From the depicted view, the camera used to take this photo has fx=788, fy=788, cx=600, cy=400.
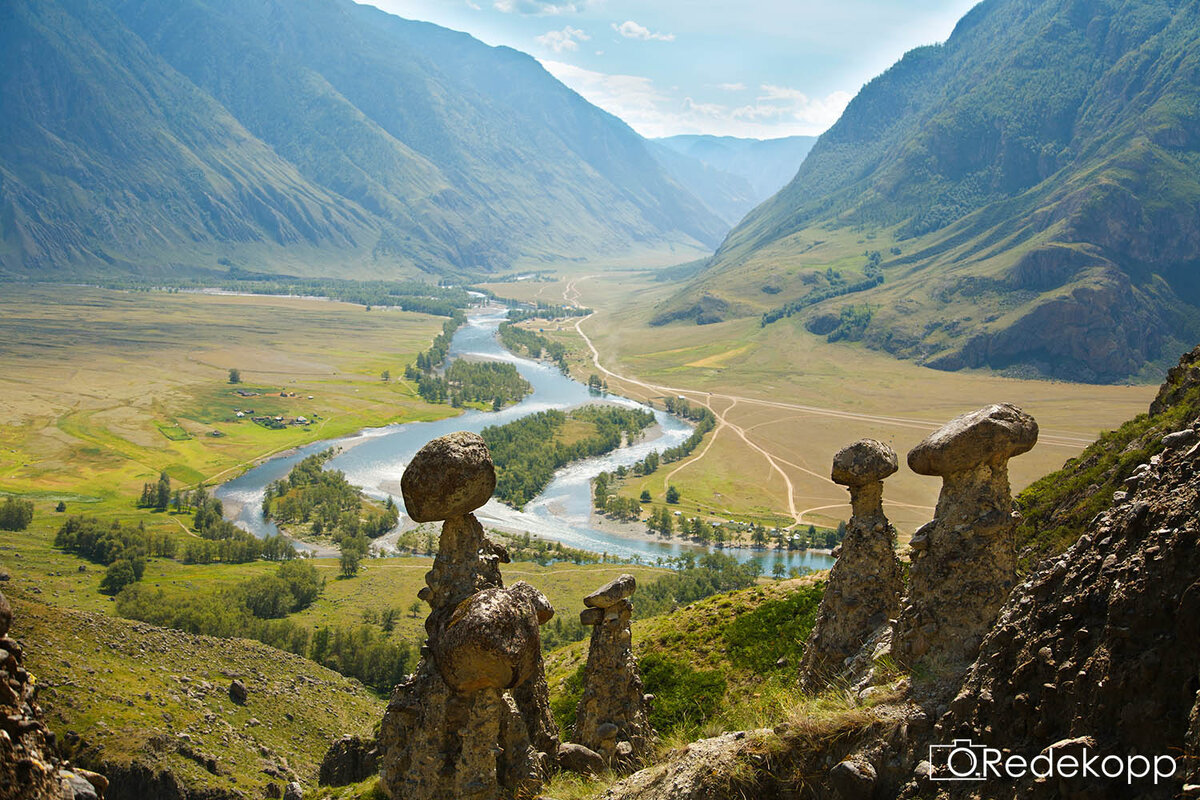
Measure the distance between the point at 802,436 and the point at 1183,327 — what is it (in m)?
115

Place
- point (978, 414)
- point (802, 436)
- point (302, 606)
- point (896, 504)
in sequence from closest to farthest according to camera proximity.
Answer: point (978, 414) → point (302, 606) → point (896, 504) → point (802, 436)

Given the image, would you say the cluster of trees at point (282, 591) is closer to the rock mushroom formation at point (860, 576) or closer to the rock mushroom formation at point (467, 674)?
the rock mushroom formation at point (467, 674)

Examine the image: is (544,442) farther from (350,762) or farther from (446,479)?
(446,479)

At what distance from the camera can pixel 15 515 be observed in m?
91.2

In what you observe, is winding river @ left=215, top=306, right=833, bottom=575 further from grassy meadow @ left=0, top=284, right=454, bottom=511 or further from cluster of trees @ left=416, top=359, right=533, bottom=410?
grassy meadow @ left=0, top=284, right=454, bottom=511

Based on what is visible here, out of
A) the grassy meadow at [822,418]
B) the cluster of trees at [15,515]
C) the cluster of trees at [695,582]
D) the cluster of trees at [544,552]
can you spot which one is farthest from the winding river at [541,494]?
the cluster of trees at [15,515]

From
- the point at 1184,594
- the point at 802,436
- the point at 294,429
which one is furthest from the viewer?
the point at 294,429

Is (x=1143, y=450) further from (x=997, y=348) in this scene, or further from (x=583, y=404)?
(x=997, y=348)

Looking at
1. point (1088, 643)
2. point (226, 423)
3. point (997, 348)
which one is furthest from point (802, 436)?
point (1088, 643)

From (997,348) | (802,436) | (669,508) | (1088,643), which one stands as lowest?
(669,508)

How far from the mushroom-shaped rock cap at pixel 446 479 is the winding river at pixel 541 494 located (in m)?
73.9

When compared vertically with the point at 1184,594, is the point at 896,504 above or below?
below

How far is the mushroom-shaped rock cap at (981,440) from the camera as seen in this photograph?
48.7ft

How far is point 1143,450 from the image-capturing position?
28.3 metres
